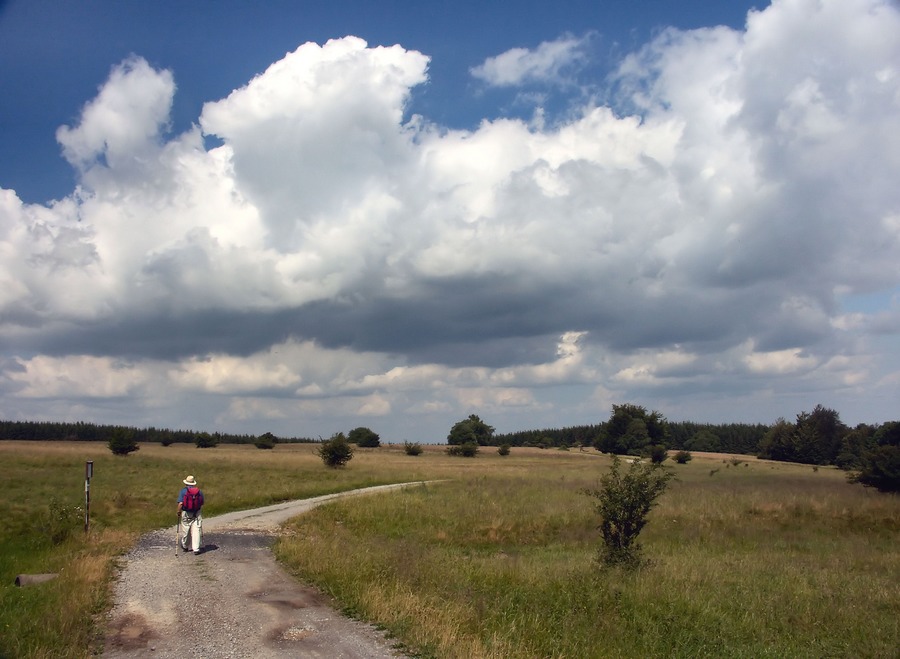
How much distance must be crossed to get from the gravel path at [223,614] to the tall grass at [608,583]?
0.60 metres

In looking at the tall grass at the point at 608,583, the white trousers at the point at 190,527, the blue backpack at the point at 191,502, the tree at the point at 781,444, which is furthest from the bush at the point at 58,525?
the tree at the point at 781,444

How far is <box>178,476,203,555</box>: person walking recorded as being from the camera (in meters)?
16.1

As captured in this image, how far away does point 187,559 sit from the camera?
1506 cm

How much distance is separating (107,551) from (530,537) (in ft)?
49.2

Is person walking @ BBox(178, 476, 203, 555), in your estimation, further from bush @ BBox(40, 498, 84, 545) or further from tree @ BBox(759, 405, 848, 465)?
tree @ BBox(759, 405, 848, 465)

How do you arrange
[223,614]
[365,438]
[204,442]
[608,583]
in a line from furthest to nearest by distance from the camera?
[365,438] → [204,442] → [608,583] → [223,614]

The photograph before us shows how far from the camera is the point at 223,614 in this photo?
33.0 feet

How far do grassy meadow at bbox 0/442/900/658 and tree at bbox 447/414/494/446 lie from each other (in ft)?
317

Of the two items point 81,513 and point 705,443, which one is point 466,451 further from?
point 705,443

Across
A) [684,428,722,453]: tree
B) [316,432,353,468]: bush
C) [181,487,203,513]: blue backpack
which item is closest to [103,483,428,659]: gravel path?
[181,487,203,513]: blue backpack

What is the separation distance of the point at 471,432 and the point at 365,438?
2402cm

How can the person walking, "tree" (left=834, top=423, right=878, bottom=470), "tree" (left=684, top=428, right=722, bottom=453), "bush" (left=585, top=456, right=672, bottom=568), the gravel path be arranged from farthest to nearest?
"tree" (left=684, top=428, right=722, bottom=453), "tree" (left=834, top=423, right=878, bottom=470), "bush" (left=585, top=456, right=672, bottom=568), the person walking, the gravel path

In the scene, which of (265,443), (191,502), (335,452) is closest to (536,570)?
(191,502)

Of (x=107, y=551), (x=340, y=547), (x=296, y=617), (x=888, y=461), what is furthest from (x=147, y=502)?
(x=888, y=461)
